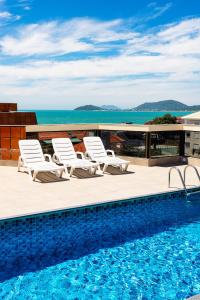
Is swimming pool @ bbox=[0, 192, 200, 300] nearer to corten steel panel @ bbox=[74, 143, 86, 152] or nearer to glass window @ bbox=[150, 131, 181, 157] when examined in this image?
glass window @ bbox=[150, 131, 181, 157]

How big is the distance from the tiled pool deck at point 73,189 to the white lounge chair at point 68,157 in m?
0.32

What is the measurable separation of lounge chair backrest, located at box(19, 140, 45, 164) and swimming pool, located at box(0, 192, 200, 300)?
12.8ft

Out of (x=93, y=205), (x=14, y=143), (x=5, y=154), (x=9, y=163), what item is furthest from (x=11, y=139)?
(x=93, y=205)

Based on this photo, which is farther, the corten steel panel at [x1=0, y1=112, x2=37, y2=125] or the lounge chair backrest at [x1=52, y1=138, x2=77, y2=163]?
the corten steel panel at [x1=0, y1=112, x2=37, y2=125]

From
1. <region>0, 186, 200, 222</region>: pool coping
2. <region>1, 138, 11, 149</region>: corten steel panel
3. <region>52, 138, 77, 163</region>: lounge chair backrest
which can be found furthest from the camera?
<region>1, 138, 11, 149</region>: corten steel panel

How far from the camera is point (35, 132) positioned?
42.3 ft

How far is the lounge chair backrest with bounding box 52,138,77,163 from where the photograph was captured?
12.1m

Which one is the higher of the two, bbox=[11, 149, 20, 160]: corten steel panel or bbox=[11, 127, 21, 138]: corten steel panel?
bbox=[11, 127, 21, 138]: corten steel panel

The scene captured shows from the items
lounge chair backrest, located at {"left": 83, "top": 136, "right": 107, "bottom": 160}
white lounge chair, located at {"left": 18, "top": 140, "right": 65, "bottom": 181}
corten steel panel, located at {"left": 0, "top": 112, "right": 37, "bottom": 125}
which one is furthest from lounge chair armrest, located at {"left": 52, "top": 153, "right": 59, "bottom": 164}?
corten steel panel, located at {"left": 0, "top": 112, "right": 37, "bottom": 125}

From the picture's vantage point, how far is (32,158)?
11656mm

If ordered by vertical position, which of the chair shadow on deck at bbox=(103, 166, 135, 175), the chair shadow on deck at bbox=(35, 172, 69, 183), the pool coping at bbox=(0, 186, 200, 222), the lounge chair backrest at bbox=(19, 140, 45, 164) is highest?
the lounge chair backrest at bbox=(19, 140, 45, 164)

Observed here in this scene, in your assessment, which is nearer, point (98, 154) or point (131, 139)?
point (98, 154)

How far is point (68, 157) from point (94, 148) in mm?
1088

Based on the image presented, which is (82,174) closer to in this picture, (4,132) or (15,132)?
(15,132)
